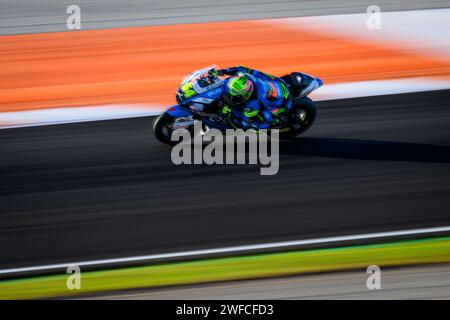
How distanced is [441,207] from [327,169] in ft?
5.30

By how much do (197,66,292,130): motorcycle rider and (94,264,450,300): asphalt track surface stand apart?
2.91m

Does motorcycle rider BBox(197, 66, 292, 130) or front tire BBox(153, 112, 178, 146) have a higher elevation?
motorcycle rider BBox(197, 66, 292, 130)

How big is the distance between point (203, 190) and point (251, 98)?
1.49 metres

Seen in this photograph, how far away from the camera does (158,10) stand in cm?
1634

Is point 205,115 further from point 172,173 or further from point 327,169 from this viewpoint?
point 327,169

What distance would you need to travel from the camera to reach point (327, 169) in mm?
8992

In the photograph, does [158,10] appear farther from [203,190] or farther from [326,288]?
[326,288]

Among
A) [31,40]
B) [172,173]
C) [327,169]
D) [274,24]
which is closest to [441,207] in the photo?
[327,169]

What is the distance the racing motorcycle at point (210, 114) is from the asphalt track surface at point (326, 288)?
2927 millimetres

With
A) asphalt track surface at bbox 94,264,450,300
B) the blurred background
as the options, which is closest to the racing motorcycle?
the blurred background

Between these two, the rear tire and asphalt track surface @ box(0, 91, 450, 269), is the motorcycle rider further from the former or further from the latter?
asphalt track surface @ box(0, 91, 450, 269)

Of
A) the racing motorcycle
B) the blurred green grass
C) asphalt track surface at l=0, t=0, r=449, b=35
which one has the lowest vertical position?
the blurred green grass

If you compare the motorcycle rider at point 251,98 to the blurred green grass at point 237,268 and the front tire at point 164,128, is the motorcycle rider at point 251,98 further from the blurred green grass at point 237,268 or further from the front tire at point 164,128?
the blurred green grass at point 237,268

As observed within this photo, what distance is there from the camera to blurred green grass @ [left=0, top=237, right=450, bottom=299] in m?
6.96
